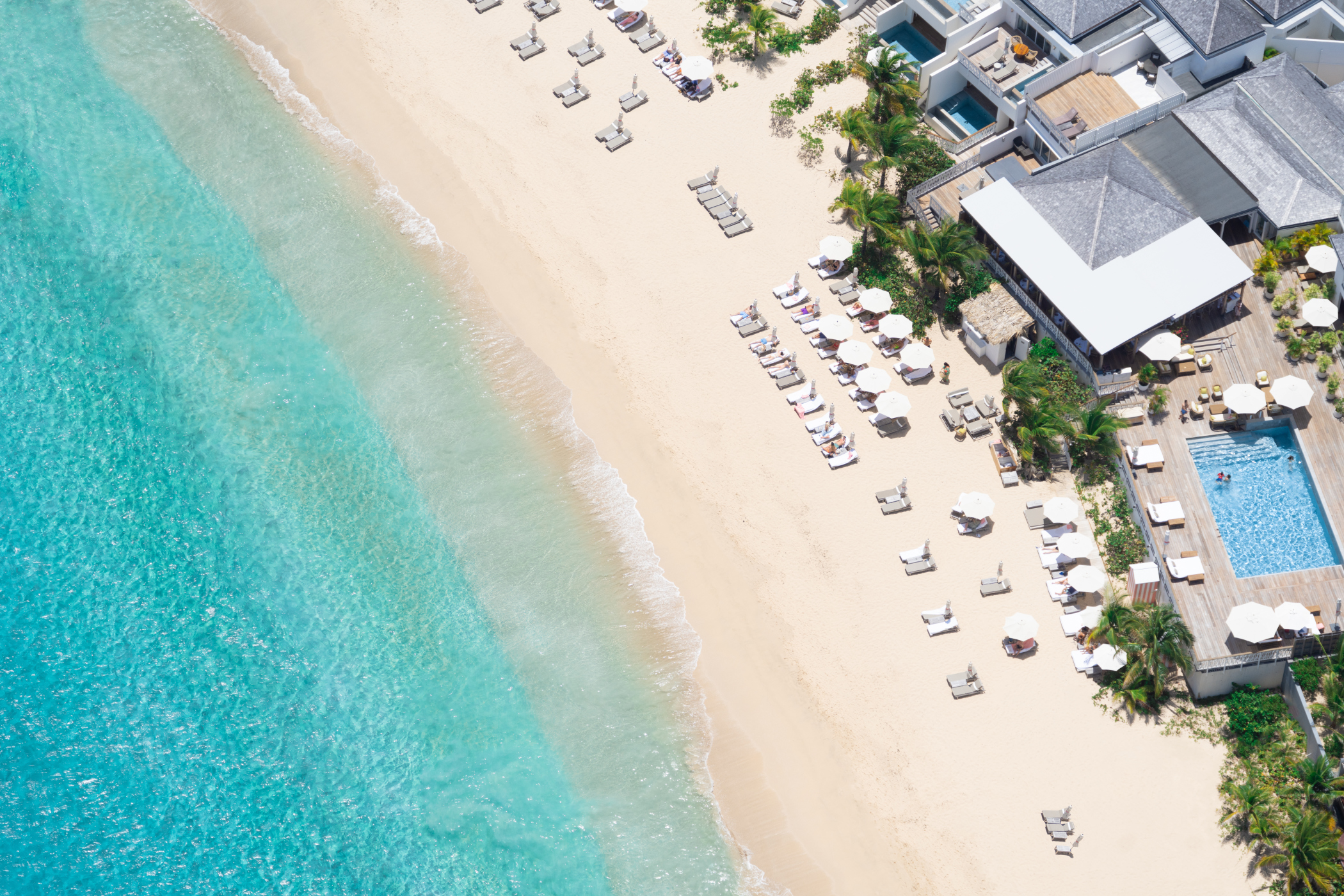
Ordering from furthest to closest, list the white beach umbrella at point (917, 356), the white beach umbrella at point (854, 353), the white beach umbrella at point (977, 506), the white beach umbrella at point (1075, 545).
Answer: the white beach umbrella at point (854, 353) < the white beach umbrella at point (917, 356) < the white beach umbrella at point (977, 506) < the white beach umbrella at point (1075, 545)

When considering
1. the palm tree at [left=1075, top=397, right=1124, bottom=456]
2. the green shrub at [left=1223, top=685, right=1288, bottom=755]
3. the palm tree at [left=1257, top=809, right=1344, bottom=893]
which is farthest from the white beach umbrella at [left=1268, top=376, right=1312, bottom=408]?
the palm tree at [left=1257, top=809, right=1344, bottom=893]

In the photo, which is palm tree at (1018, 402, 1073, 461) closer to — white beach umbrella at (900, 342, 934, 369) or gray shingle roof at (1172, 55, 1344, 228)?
white beach umbrella at (900, 342, 934, 369)

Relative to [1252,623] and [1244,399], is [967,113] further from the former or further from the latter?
[1252,623]

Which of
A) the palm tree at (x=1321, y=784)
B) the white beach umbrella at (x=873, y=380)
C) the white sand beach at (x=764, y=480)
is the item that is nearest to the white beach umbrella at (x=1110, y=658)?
the white sand beach at (x=764, y=480)

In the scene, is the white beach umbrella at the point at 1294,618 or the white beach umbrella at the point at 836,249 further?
the white beach umbrella at the point at 836,249

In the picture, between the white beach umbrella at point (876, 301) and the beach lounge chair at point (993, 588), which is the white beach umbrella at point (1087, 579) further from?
the white beach umbrella at point (876, 301)
